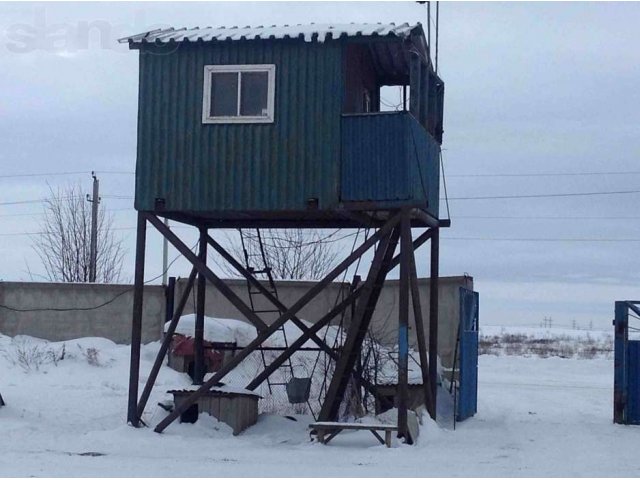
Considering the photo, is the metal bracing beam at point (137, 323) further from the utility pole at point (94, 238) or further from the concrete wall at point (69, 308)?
A: the utility pole at point (94, 238)

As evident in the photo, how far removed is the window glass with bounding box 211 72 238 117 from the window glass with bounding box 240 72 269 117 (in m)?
0.12

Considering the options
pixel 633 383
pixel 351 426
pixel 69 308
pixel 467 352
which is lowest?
pixel 351 426

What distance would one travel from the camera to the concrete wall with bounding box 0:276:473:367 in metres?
27.6

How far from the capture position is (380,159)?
15.9 m

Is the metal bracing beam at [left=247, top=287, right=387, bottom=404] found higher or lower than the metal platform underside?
lower

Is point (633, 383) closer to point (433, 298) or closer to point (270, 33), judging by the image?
point (433, 298)

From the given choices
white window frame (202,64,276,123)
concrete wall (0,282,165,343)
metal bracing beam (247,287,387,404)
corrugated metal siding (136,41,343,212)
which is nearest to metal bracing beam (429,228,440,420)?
metal bracing beam (247,287,387,404)

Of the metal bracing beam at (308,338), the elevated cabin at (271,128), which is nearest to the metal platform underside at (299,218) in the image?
the elevated cabin at (271,128)

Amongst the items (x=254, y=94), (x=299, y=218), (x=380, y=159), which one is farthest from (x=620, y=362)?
(x=254, y=94)

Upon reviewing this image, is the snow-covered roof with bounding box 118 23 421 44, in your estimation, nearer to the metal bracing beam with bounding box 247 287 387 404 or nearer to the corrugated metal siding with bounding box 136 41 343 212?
the corrugated metal siding with bounding box 136 41 343 212

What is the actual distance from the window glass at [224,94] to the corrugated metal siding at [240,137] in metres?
0.21

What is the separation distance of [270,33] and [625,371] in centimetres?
946

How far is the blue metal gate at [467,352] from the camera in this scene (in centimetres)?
1919

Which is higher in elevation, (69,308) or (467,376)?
(69,308)
